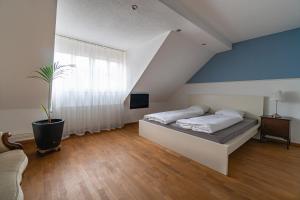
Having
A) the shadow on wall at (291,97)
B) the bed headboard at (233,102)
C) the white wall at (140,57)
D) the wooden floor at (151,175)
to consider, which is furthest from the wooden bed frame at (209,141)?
the white wall at (140,57)

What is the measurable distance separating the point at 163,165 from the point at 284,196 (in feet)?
4.78

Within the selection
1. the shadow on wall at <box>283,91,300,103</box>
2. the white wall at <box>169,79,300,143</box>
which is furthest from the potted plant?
the shadow on wall at <box>283,91,300,103</box>

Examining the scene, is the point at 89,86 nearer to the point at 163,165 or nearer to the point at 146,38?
the point at 146,38

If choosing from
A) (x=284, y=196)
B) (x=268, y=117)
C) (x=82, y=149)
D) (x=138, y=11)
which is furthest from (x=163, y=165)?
(x=268, y=117)

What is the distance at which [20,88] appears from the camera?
2680 mm

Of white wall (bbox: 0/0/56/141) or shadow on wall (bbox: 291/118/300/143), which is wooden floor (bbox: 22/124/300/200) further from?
white wall (bbox: 0/0/56/141)

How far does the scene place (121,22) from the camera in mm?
2529

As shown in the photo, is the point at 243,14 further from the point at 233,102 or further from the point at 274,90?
the point at 233,102

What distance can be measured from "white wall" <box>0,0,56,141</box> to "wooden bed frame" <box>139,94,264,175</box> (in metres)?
2.43

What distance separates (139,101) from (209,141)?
9.77ft

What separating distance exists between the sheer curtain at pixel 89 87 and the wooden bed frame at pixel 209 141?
1215mm

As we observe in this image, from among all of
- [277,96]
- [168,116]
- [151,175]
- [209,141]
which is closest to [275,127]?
[277,96]

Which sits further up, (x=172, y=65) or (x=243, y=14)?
(x=243, y=14)

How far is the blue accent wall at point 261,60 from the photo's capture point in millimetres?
3023
